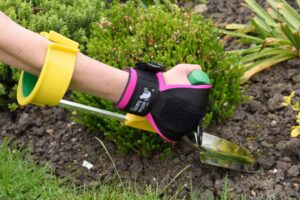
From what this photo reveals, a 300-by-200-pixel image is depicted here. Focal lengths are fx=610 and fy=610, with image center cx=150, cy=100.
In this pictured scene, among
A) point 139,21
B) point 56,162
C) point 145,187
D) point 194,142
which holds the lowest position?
point 56,162

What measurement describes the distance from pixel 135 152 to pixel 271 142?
2.21ft

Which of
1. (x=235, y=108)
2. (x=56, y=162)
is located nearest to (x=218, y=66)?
(x=235, y=108)

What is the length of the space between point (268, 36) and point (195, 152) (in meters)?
0.95

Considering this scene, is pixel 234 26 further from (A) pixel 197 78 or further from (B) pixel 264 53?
(A) pixel 197 78

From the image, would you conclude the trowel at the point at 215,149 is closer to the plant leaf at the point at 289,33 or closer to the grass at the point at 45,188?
the grass at the point at 45,188

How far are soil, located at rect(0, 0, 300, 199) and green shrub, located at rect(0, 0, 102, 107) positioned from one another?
0.62 feet

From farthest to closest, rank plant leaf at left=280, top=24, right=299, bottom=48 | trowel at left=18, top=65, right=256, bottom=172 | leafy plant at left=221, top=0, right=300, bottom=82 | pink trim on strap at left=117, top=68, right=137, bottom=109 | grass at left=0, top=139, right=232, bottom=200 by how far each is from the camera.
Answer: leafy plant at left=221, top=0, right=300, bottom=82 < plant leaf at left=280, top=24, right=299, bottom=48 < grass at left=0, top=139, right=232, bottom=200 < trowel at left=18, top=65, right=256, bottom=172 < pink trim on strap at left=117, top=68, right=137, bottom=109

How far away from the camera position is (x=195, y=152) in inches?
118

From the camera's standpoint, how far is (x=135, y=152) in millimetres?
3051

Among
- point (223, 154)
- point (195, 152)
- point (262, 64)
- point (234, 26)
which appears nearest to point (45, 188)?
point (195, 152)

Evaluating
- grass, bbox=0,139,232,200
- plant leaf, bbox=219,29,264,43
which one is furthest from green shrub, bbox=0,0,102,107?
plant leaf, bbox=219,29,264,43

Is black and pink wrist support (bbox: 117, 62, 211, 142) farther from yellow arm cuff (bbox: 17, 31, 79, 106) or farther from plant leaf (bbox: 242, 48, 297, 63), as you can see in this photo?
plant leaf (bbox: 242, 48, 297, 63)

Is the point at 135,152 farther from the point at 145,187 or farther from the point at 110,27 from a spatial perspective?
the point at 110,27

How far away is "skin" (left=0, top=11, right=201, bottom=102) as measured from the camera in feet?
6.89
